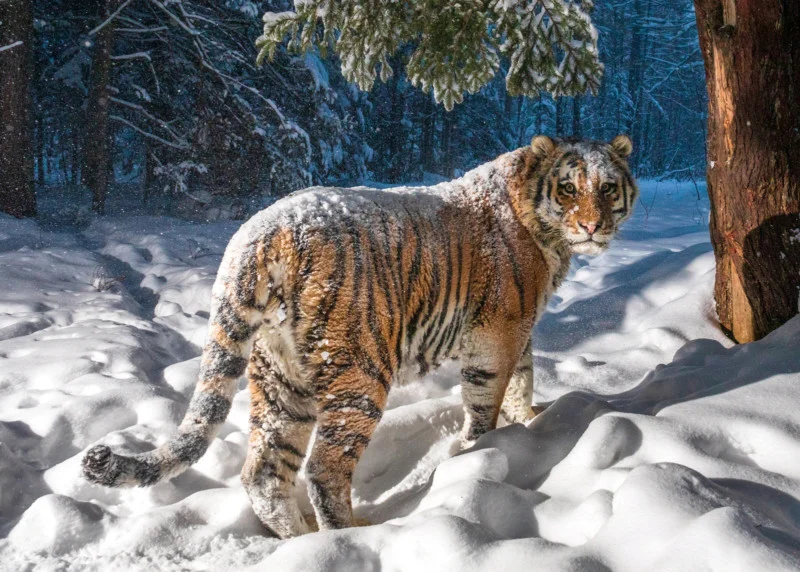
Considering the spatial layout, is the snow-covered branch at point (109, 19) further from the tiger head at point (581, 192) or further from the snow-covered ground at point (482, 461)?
the tiger head at point (581, 192)

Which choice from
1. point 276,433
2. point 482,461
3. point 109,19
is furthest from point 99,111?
point 482,461

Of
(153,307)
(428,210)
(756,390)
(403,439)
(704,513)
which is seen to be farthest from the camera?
(153,307)

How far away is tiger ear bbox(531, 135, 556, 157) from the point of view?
3459 mm

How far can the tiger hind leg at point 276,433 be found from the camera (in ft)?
9.22

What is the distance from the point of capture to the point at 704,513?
6.20 feet

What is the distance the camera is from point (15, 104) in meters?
10.0

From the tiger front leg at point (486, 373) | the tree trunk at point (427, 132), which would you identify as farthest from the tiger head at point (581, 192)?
the tree trunk at point (427, 132)

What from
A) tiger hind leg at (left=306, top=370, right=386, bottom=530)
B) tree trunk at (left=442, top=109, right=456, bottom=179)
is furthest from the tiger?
tree trunk at (left=442, top=109, right=456, bottom=179)

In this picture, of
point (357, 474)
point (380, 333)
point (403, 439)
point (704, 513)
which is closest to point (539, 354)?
point (403, 439)

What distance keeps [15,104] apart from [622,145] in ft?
34.0

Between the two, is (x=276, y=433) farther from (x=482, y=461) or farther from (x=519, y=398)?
(x=519, y=398)

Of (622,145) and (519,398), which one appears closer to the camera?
(622,145)

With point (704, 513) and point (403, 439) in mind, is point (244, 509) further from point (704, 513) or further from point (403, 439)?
point (704, 513)

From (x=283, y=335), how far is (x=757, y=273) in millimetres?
3207
